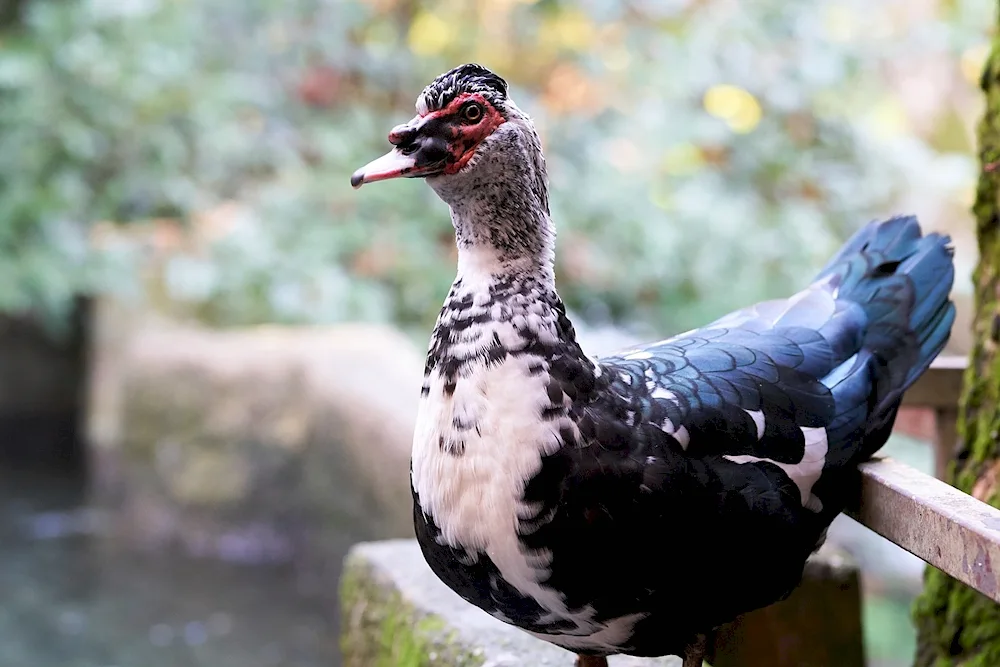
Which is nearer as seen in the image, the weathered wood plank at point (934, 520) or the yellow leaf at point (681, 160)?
the weathered wood plank at point (934, 520)

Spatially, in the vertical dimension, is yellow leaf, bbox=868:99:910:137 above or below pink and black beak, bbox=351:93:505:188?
above

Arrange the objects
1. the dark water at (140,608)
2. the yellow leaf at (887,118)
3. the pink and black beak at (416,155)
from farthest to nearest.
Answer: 1. the yellow leaf at (887,118)
2. the dark water at (140,608)
3. the pink and black beak at (416,155)

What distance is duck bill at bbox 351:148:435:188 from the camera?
1226 millimetres

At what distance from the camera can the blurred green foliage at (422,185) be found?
148 inches

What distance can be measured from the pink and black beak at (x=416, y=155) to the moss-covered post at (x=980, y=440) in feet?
2.99

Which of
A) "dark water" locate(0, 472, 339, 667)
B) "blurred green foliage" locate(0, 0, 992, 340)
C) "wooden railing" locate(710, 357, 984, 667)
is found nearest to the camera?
"wooden railing" locate(710, 357, 984, 667)

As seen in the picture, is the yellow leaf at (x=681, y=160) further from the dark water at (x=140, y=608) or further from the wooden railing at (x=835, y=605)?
the wooden railing at (x=835, y=605)

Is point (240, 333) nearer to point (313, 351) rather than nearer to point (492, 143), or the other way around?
point (313, 351)

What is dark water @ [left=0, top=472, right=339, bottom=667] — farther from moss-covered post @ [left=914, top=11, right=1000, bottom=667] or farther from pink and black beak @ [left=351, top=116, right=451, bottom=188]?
pink and black beak @ [left=351, top=116, right=451, bottom=188]

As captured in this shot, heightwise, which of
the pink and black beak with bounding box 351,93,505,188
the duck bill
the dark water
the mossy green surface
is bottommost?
the dark water

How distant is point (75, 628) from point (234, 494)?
66 centimetres

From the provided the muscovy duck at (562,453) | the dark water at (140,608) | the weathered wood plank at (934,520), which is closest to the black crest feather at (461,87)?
the muscovy duck at (562,453)

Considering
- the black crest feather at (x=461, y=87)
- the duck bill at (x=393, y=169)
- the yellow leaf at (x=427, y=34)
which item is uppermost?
the yellow leaf at (x=427, y=34)

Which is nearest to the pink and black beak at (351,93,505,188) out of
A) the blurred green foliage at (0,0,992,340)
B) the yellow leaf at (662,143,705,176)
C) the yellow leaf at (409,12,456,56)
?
the blurred green foliage at (0,0,992,340)
